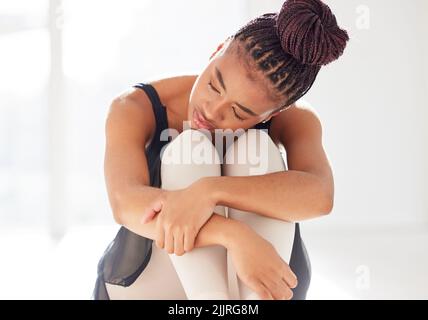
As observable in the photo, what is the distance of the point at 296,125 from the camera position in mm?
1068

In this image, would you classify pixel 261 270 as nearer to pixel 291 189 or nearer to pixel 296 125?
pixel 291 189

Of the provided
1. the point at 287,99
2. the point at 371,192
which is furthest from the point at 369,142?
the point at 287,99

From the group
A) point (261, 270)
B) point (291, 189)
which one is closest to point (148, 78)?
point (291, 189)

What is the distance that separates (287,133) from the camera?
1.08 meters

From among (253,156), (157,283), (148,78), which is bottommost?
(157,283)

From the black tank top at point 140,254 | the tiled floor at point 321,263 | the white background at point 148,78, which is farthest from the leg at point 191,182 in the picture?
the white background at point 148,78

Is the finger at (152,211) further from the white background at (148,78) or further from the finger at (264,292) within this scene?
the white background at (148,78)

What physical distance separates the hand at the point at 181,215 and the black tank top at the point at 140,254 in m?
0.13

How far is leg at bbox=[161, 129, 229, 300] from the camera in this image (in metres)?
0.81

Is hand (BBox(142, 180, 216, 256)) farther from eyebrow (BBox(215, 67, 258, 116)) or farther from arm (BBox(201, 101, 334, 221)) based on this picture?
eyebrow (BBox(215, 67, 258, 116))

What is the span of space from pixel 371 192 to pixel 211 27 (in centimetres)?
138

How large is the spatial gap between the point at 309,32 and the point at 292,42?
3 cm

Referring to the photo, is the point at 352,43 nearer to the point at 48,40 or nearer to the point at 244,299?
the point at 48,40

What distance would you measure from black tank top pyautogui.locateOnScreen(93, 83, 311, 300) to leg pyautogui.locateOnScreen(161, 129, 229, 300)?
0.34 feet
